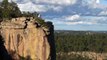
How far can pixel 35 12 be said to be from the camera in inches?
2105

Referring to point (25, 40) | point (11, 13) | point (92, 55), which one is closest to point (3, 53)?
point (25, 40)

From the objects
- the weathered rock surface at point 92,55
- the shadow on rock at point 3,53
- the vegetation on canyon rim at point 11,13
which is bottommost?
the weathered rock surface at point 92,55

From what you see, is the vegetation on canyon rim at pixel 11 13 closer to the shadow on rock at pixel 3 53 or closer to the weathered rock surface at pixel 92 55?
the shadow on rock at pixel 3 53

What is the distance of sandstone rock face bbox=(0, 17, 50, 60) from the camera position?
4338 cm

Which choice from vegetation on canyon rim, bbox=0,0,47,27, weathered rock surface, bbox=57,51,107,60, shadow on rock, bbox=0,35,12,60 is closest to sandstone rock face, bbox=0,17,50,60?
shadow on rock, bbox=0,35,12,60

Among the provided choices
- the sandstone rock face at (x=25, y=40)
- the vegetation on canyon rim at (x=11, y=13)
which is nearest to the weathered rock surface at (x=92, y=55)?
the vegetation on canyon rim at (x=11, y=13)

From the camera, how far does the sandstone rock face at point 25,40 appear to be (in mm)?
43375

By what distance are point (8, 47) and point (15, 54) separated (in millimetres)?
1124

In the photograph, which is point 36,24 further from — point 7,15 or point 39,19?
point 7,15

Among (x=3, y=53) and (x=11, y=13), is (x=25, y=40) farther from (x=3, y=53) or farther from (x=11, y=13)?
(x=11, y=13)

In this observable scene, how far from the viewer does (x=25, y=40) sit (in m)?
43.6

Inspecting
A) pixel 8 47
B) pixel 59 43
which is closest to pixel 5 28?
pixel 8 47

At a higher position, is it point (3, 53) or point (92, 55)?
point (3, 53)

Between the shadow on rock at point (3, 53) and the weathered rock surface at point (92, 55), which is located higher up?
the shadow on rock at point (3, 53)
